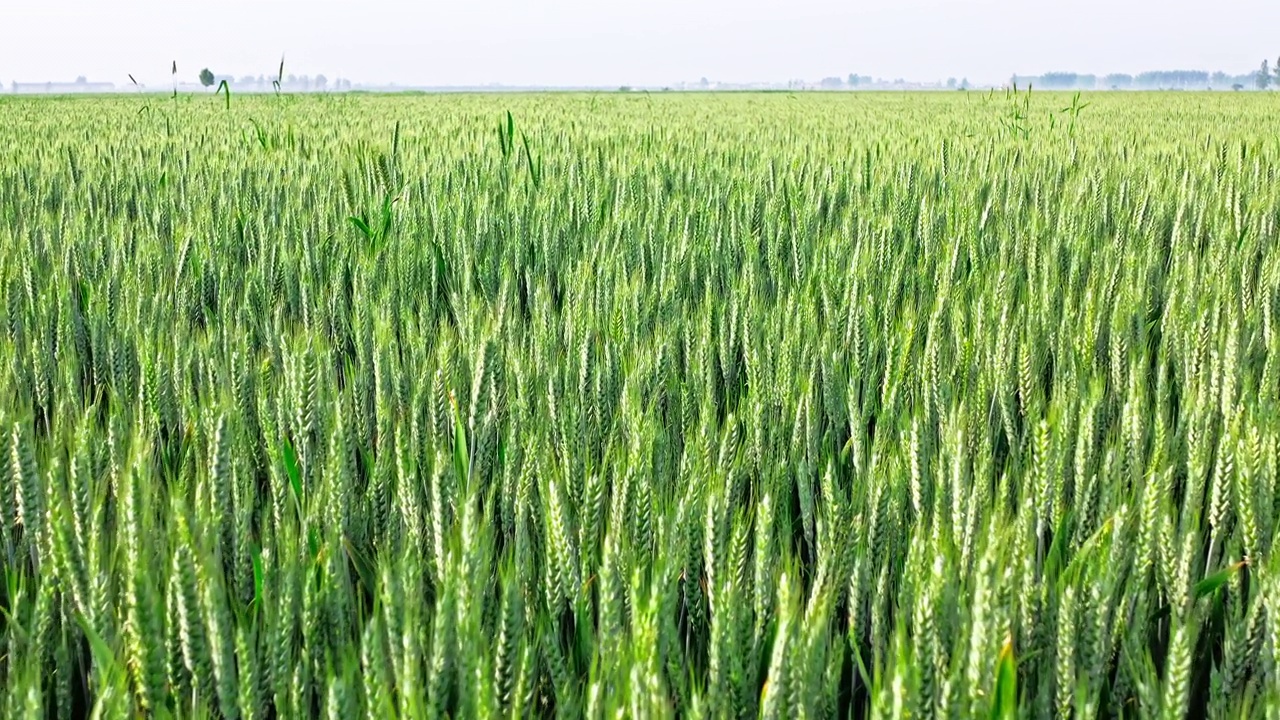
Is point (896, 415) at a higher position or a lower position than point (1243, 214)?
lower

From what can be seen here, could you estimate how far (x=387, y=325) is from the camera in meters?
1.68

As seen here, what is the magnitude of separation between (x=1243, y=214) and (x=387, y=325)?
2.86 m

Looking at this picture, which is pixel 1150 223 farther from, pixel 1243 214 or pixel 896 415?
pixel 896 415

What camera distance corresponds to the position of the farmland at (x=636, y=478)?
33.0 inches

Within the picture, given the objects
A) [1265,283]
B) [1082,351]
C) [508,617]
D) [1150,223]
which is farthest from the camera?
[1150,223]

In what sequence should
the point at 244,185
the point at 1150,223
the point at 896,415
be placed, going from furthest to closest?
the point at 244,185 → the point at 1150,223 → the point at 896,415

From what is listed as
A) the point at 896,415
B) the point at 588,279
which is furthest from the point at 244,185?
the point at 896,415

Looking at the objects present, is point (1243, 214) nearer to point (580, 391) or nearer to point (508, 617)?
point (580, 391)

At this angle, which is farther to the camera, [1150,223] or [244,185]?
[244,185]

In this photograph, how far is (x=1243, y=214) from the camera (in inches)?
129

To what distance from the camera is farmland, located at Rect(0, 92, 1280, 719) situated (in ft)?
2.75

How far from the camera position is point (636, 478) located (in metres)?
A: 1.07

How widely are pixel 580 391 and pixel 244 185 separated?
3029 millimetres

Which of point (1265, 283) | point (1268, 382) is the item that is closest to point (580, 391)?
point (1268, 382)
